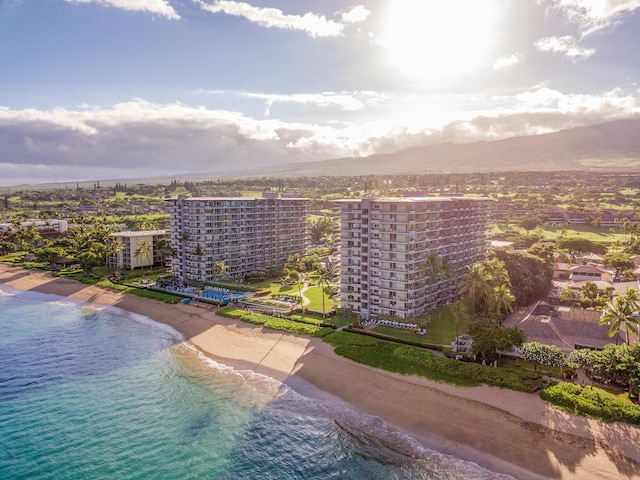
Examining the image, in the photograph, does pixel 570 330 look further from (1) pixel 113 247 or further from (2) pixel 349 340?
(1) pixel 113 247

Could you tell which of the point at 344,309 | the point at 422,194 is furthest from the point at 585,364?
the point at 422,194

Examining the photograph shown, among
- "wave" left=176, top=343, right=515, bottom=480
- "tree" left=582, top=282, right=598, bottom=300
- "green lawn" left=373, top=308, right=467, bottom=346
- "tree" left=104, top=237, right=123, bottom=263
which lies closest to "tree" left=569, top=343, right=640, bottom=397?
"green lawn" left=373, top=308, right=467, bottom=346

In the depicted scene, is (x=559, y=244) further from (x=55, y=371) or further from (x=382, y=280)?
(x=55, y=371)

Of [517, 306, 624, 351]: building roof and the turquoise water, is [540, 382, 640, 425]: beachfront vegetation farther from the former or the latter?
the turquoise water

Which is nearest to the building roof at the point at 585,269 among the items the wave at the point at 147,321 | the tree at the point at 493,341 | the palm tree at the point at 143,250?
the tree at the point at 493,341

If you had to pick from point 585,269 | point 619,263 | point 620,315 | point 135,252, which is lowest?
point 619,263

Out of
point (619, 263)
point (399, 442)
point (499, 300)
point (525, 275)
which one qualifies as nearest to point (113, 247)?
Answer: point (499, 300)
